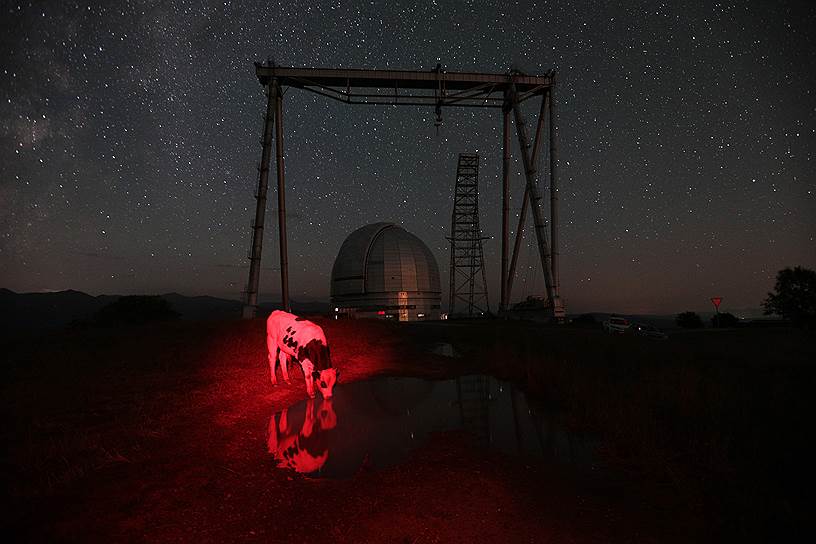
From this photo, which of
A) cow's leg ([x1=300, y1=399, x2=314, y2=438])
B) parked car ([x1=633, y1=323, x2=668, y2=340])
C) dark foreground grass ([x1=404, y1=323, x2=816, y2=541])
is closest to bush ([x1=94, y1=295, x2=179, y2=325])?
cow's leg ([x1=300, y1=399, x2=314, y2=438])

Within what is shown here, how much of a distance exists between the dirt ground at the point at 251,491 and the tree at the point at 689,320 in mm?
35791

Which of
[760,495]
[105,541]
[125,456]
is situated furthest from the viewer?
[125,456]

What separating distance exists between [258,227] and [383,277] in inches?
809

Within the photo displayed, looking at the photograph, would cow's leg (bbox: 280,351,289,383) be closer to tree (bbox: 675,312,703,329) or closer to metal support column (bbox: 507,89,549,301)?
metal support column (bbox: 507,89,549,301)

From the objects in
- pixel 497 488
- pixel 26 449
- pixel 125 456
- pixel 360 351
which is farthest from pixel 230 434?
pixel 360 351

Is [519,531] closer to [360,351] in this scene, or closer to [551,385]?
[551,385]

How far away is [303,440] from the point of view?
5980 millimetres

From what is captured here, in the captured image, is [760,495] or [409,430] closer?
[760,495]

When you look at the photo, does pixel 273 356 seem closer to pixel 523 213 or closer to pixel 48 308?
pixel 523 213

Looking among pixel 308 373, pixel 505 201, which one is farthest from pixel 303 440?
pixel 505 201

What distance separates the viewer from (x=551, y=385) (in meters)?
9.20

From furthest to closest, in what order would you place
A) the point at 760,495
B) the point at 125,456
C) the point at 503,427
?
the point at 503,427, the point at 125,456, the point at 760,495

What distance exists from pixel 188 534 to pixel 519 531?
126 inches

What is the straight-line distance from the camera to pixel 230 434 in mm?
6219
